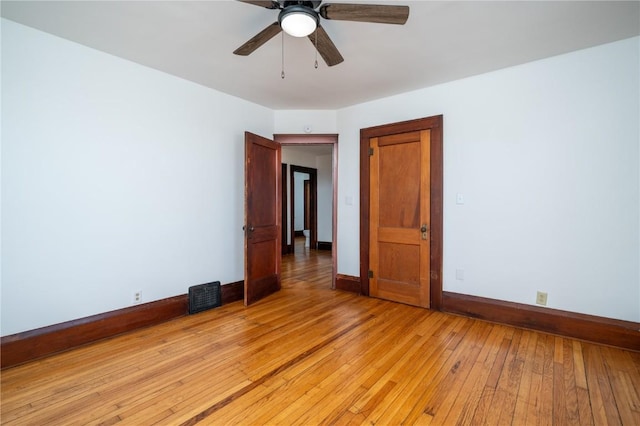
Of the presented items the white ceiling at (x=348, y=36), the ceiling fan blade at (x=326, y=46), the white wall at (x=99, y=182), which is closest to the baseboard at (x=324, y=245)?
the white wall at (x=99, y=182)

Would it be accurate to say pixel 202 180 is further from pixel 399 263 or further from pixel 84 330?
pixel 399 263

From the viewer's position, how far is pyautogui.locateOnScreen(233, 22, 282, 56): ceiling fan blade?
202 centimetres

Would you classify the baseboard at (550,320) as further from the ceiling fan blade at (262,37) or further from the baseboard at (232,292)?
the ceiling fan blade at (262,37)

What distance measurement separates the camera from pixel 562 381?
6.89ft

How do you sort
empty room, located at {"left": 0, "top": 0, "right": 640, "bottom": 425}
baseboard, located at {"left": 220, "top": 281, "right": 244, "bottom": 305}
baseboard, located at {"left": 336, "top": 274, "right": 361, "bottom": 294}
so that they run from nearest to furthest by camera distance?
empty room, located at {"left": 0, "top": 0, "right": 640, "bottom": 425} → baseboard, located at {"left": 220, "top": 281, "right": 244, "bottom": 305} → baseboard, located at {"left": 336, "top": 274, "right": 361, "bottom": 294}

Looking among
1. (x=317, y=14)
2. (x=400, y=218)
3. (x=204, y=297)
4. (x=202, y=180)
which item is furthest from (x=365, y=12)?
(x=204, y=297)

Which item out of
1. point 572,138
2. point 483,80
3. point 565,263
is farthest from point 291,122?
point 565,263

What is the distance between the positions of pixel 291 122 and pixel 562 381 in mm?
4070

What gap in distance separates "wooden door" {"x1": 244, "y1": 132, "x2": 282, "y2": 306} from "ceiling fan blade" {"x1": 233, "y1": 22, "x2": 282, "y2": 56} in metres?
1.51

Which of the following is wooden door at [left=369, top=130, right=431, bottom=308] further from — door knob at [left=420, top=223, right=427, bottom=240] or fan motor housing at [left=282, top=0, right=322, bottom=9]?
fan motor housing at [left=282, top=0, right=322, bottom=9]

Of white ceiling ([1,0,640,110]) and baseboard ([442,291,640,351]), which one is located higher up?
white ceiling ([1,0,640,110])

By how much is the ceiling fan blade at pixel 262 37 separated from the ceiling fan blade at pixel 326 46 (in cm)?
25

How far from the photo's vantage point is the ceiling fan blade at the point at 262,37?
2.02 metres

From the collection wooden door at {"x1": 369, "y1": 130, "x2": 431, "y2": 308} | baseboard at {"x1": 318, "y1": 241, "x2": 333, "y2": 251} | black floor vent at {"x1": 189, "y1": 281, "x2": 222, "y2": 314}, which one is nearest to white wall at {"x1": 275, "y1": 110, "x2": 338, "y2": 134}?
wooden door at {"x1": 369, "y1": 130, "x2": 431, "y2": 308}
